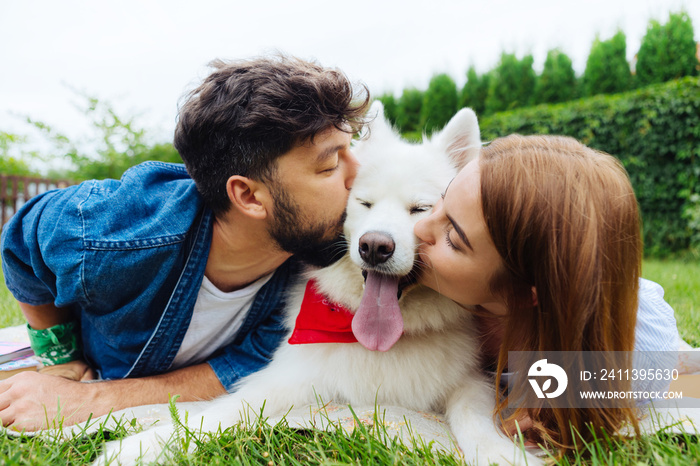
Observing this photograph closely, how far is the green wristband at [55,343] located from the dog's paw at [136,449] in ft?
3.66

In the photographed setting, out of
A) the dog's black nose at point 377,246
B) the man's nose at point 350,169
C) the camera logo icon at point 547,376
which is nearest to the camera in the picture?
the camera logo icon at point 547,376

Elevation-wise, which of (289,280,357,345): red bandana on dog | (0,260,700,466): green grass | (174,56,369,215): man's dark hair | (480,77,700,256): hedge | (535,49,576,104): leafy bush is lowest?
(480,77,700,256): hedge

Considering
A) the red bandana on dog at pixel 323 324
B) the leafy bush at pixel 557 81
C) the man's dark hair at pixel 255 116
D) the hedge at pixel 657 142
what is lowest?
the hedge at pixel 657 142

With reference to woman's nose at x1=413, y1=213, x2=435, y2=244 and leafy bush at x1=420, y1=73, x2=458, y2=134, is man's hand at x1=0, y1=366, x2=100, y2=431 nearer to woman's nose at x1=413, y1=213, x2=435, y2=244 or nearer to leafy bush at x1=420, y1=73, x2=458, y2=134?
woman's nose at x1=413, y1=213, x2=435, y2=244

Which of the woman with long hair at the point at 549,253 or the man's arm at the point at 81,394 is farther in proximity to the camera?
the man's arm at the point at 81,394

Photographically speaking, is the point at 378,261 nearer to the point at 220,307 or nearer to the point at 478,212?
the point at 478,212

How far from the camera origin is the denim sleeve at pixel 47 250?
1.99 metres

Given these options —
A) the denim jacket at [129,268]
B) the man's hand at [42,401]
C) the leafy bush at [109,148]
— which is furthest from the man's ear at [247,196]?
the leafy bush at [109,148]

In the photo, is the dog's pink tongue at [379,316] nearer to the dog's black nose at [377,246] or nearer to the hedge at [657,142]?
the dog's black nose at [377,246]

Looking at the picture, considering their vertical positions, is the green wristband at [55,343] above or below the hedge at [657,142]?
above

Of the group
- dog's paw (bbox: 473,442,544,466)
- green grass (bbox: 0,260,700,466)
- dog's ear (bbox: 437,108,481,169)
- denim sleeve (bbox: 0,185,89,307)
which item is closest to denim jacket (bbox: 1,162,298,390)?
denim sleeve (bbox: 0,185,89,307)

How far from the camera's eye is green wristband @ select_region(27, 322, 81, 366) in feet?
7.99

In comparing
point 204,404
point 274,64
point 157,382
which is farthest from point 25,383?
point 274,64

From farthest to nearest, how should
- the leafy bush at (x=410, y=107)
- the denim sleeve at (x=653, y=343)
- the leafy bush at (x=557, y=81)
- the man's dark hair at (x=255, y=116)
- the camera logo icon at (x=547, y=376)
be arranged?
1. the leafy bush at (x=410, y=107)
2. the leafy bush at (x=557, y=81)
3. the man's dark hair at (x=255, y=116)
4. the denim sleeve at (x=653, y=343)
5. the camera logo icon at (x=547, y=376)
